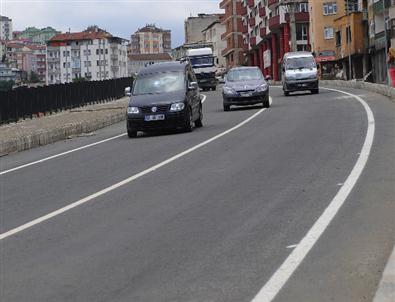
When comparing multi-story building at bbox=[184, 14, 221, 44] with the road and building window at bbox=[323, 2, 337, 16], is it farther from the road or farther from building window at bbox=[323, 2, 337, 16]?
the road

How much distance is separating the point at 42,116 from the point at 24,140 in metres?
14.3

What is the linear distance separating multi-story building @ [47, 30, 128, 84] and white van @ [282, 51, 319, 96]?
142 metres

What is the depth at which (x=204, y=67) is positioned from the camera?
61.3 m

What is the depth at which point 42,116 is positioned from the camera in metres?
35.5

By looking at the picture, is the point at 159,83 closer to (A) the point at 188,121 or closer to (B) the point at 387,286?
(A) the point at 188,121

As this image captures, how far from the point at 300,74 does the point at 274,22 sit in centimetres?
5799

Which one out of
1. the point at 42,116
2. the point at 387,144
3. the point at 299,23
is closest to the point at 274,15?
the point at 299,23

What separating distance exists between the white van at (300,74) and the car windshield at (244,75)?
26.8ft

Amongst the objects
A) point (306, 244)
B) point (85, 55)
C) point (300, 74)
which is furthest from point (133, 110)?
point (85, 55)

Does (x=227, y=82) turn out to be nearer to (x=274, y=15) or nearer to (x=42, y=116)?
(x=42, y=116)

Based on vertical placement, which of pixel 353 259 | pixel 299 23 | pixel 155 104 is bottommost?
pixel 353 259

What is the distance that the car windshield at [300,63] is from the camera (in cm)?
3815

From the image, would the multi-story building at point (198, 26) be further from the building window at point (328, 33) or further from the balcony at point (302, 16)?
the building window at point (328, 33)

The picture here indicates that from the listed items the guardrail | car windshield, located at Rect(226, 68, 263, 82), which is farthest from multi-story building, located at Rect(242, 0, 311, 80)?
car windshield, located at Rect(226, 68, 263, 82)
